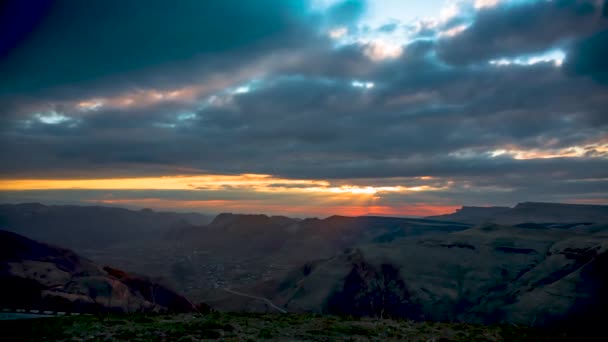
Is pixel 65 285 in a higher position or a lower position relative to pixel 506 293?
higher

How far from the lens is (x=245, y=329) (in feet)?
92.0

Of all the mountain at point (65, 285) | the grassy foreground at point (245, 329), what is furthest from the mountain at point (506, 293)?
the grassy foreground at point (245, 329)

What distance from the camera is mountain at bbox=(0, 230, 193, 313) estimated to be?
371ft

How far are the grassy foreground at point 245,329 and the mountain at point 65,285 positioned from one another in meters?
75.3

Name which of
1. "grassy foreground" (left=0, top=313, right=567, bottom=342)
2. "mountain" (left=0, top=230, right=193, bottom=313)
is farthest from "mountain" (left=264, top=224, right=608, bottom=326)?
"grassy foreground" (left=0, top=313, right=567, bottom=342)

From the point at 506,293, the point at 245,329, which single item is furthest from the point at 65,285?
the point at 506,293

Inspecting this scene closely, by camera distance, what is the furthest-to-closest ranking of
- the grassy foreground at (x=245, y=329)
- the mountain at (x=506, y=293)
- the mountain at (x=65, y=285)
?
the mountain at (x=506, y=293) → the mountain at (x=65, y=285) → the grassy foreground at (x=245, y=329)

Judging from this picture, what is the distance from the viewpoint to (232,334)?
26031 mm

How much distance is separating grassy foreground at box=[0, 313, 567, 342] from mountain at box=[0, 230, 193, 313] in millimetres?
75294

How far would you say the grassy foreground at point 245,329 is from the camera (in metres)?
24.1

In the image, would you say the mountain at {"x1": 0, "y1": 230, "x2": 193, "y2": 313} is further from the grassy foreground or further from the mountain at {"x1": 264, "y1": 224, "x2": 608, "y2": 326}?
the mountain at {"x1": 264, "y1": 224, "x2": 608, "y2": 326}

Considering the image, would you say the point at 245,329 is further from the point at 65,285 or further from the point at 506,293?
the point at 506,293

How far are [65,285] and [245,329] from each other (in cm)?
12509

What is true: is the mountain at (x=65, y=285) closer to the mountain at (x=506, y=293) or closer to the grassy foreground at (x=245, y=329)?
the grassy foreground at (x=245, y=329)
